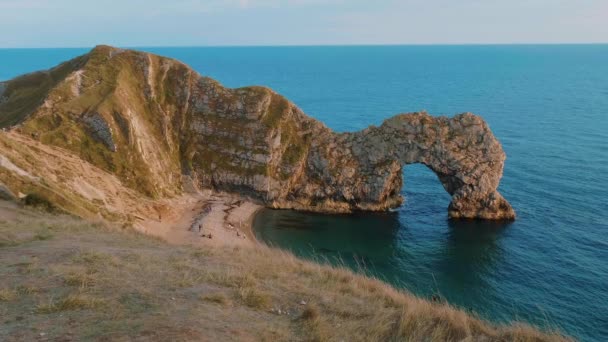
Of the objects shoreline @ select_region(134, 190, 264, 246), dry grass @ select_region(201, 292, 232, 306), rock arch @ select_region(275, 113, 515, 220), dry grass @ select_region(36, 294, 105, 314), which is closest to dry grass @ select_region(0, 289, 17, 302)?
dry grass @ select_region(36, 294, 105, 314)

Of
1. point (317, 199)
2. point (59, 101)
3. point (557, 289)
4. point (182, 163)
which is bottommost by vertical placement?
point (557, 289)

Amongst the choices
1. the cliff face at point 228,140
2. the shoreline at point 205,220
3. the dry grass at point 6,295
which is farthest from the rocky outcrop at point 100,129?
Result: the dry grass at point 6,295

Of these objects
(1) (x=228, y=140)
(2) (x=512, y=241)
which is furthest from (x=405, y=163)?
(1) (x=228, y=140)

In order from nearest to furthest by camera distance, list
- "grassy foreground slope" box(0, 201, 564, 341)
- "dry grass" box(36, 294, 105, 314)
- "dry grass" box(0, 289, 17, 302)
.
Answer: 1. "grassy foreground slope" box(0, 201, 564, 341)
2. "dry grass" box(36, 294, 105, 314)
3. "dry grass" box(0, 289, 17, 302)

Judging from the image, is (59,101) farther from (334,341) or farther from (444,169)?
(334,341)

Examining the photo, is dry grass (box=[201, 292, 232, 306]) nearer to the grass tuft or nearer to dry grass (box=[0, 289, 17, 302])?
the grass tuft

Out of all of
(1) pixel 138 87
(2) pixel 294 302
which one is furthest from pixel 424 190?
(2) pixel 294 302

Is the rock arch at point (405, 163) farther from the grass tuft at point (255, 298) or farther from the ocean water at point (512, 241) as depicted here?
the grass tuft at point (255, 298)
